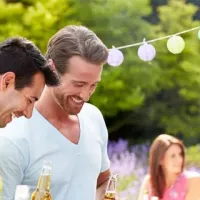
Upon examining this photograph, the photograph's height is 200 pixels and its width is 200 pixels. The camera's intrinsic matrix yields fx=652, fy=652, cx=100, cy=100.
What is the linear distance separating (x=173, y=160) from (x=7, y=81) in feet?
6.62

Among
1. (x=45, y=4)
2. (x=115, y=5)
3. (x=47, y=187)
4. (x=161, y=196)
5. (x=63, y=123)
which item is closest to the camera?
(x=47, y=187)

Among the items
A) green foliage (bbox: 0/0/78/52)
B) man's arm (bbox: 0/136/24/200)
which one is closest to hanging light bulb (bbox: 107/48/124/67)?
man's arm (bbox: 0/136/24/200)

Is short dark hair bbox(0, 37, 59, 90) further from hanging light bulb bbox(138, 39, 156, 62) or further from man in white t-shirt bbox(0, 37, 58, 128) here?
hanging light bulb bbox(138, 39, 156, 62)

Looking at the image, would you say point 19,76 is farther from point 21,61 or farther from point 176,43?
point 176,43

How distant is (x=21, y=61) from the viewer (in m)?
1.60

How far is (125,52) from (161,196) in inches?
71.2

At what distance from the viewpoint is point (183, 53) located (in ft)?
16.7

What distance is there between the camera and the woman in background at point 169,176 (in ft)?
11.1

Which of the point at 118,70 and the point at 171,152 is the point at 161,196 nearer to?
the point at 171,152

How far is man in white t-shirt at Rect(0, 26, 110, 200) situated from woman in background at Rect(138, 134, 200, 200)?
4.78 ft

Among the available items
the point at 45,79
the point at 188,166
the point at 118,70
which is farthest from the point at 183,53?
the point at 45,79

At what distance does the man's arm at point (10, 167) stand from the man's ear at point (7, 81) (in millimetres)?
241

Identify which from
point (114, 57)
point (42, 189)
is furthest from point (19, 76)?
point (114, 57)

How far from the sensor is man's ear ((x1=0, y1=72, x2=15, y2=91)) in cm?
157
